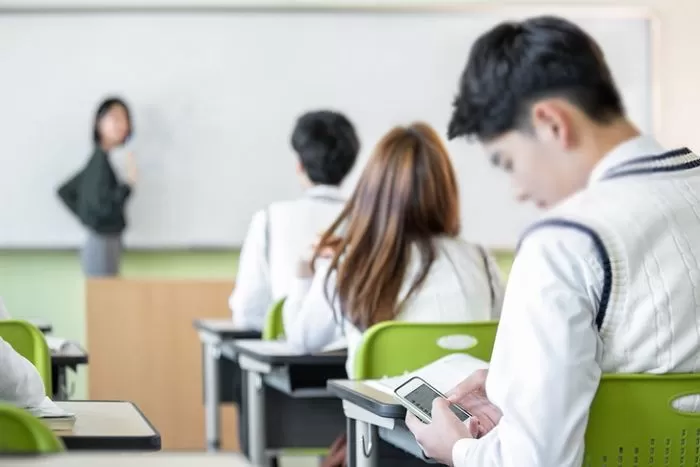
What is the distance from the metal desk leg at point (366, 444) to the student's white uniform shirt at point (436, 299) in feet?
1.64

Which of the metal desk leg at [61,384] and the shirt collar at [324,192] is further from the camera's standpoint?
the shirt collar at [324,192]

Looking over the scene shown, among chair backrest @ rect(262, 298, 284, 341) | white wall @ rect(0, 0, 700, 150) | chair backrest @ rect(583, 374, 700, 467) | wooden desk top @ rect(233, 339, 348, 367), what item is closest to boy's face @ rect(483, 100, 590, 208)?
chair backrest @ rect(583, 374, 700, 467)

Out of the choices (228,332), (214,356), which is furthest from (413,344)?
(214,356)

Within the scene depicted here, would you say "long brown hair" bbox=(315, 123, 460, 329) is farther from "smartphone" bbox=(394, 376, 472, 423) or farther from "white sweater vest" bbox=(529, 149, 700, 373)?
"white sweater vest" bbox=(529, 149, 700, 373)

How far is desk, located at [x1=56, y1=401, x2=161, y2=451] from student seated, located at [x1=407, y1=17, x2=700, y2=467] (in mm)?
455

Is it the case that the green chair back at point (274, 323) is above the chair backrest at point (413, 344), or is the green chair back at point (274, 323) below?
below

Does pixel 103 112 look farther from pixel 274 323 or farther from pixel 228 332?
pixel 274 323

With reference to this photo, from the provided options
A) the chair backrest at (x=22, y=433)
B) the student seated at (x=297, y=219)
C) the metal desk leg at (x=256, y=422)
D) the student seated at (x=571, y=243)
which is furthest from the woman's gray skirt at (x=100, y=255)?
the chair backrest at (x=22, y=433)

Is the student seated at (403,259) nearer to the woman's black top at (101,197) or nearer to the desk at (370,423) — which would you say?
the desk at (370,423)

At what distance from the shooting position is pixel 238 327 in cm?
418

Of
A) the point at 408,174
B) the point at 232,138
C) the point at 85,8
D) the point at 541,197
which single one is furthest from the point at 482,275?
the point at 85,8

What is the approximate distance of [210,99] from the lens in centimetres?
585

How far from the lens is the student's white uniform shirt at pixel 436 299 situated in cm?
292

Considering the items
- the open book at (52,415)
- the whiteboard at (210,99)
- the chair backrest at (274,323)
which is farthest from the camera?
the whiteboard at (210,99)
